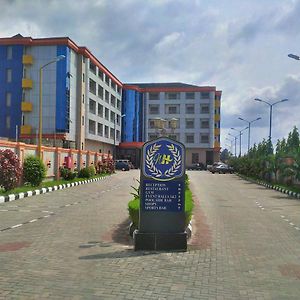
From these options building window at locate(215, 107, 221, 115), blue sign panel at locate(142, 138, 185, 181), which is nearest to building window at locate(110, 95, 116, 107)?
building window at locate(215, 107, 221, 115)

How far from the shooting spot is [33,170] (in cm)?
2478

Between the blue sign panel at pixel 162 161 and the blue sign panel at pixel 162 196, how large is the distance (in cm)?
14

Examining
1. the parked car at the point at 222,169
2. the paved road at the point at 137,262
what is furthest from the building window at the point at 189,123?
the paved road at the point at 137,262

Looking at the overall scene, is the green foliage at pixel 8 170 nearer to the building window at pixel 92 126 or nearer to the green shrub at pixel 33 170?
the green shrub at pixel 33 170

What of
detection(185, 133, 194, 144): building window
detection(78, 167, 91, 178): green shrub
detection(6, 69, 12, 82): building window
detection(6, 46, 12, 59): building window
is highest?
detection(6, 46, 12, 59): building window

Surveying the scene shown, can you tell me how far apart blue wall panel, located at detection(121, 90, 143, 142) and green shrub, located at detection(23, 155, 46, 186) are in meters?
62.5

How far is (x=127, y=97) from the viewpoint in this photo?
8900 centimetres

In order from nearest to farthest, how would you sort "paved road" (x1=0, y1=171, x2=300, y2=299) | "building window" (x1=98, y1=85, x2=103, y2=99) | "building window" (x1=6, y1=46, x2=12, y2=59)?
"paved road" (x1=0, y1=171, x2=300, y2=299) → "building window" (x1=6, y1=46, x2=12, y2=59) → "building window" (x1=98, y1=85, x2=103, y2=99)

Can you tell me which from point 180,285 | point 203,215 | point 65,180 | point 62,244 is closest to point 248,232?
point 203,215

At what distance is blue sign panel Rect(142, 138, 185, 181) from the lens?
30.0 ft

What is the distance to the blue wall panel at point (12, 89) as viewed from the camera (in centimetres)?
5431

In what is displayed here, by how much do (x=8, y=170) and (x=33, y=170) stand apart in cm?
482

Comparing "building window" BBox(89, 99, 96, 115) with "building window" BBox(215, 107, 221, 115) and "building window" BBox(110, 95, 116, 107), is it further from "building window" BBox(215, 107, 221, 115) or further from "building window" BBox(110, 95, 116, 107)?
"building window" BBox(215, 107, 221, 115)

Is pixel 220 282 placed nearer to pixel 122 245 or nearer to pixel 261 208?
pixel 122 245
